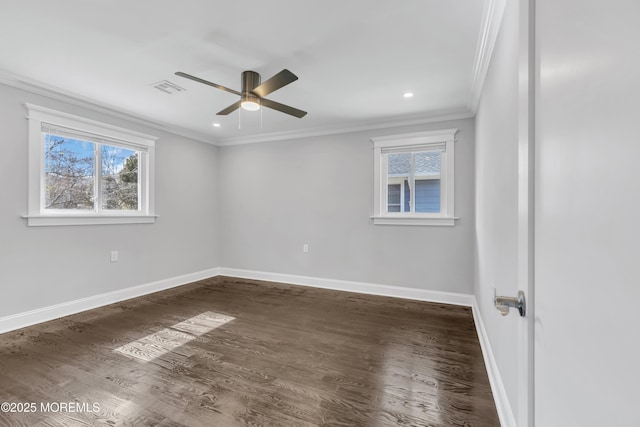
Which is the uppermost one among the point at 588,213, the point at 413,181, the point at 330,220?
the point at 413,181

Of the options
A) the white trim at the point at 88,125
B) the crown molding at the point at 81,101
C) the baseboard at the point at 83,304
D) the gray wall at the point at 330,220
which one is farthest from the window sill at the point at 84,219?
the gray wall at the point at 330,220

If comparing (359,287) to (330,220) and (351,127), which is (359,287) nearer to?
(330,220)

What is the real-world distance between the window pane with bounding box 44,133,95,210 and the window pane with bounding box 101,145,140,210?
154 mm

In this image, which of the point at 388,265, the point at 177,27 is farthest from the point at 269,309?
the point at 177,27

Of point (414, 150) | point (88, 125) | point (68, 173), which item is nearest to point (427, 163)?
point (414, 150)

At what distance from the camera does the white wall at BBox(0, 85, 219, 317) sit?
2904mm

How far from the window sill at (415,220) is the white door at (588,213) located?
3312 mm

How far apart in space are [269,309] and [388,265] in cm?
176

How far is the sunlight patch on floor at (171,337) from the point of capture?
96.0 inches

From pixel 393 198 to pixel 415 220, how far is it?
1.50 ft

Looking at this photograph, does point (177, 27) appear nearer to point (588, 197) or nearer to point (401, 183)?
point (588, 197)

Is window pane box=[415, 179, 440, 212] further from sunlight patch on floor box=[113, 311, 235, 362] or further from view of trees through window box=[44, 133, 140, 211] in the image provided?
view of trees through window box=[44, 133, 140, 211]

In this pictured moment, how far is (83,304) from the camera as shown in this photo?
3.45 m

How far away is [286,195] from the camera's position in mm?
4828
